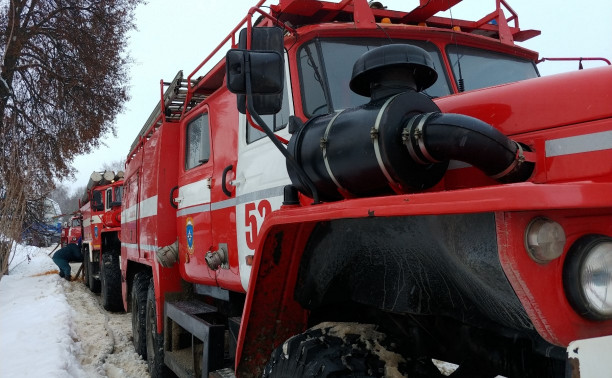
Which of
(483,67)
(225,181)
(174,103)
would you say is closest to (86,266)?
(174,103)

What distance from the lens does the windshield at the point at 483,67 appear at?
119 inches

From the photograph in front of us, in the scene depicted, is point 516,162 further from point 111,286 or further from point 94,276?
point 94,276

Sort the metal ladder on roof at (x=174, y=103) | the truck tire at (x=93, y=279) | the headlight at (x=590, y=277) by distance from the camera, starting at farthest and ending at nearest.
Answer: the truck tire at (x=93, y=279) → the metal ladder on roof at (x=174, y=103) → the headlight at (x=590, y=277)

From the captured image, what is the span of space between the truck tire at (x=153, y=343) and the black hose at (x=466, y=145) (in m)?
3.92

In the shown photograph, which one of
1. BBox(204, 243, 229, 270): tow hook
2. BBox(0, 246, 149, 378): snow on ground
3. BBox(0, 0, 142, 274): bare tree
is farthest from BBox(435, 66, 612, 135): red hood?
BBox(0, 0, 142, 274): bare tree

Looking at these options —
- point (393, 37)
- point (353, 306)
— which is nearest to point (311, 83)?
point (393, 37)

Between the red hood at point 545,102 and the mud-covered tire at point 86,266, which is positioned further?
the mud-covered tire at point 86,266

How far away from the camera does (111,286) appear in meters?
9.93

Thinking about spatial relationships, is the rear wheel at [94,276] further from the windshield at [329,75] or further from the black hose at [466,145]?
the black hose at [466,145]

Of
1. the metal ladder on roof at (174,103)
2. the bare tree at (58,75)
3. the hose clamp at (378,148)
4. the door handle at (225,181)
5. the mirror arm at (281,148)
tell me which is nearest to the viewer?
the hose clamp at (378,148)

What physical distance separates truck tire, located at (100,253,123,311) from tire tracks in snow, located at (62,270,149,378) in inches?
8.1

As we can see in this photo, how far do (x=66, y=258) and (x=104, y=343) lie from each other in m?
8.76

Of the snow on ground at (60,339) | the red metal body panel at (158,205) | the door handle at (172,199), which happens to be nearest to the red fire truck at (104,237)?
the snow on ground at (60,339)

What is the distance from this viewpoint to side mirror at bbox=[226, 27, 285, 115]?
2145mm
